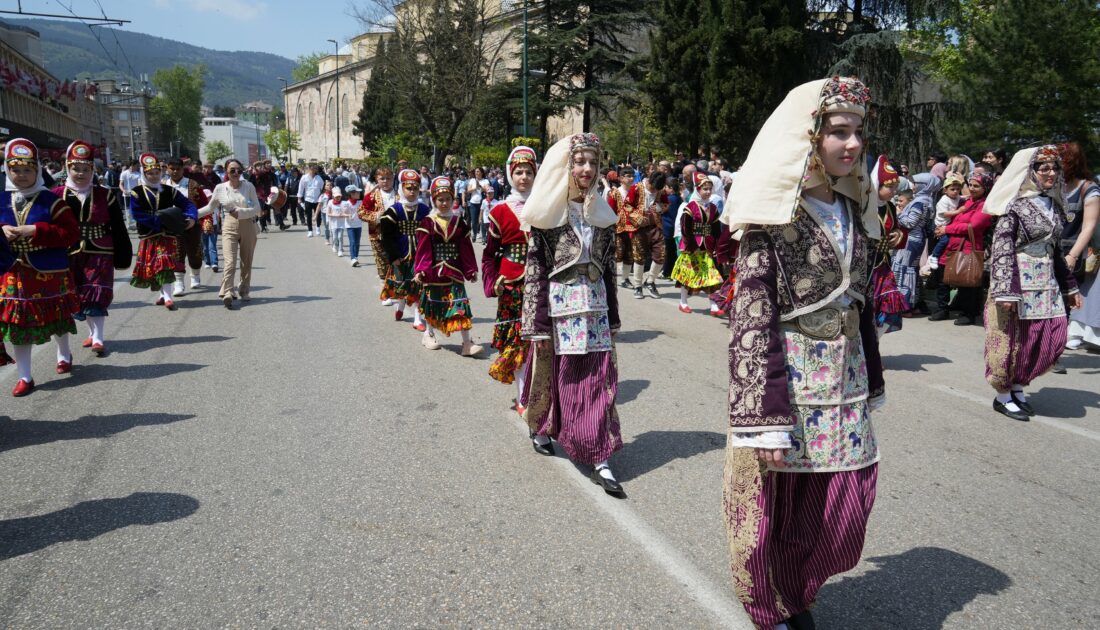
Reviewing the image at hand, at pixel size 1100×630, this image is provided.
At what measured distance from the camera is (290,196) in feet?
98.9

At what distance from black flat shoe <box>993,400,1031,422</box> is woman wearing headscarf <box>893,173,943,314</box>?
16.7 feet

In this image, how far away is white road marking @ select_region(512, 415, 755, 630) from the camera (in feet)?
10.8

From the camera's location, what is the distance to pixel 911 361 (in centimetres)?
838

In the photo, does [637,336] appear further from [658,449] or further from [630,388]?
[658,449]

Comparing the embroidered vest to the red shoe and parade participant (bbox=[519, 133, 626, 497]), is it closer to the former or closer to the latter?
the red shoe

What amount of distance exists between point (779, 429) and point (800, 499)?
392 mm

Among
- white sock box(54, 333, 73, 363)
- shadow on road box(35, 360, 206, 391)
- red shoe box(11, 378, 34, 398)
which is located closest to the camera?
red shoe box(11, 378, 34, 398)

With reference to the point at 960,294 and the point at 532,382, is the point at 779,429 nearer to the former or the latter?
the point at 532,382

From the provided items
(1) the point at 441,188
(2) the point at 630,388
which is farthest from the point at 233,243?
(2) the point at 630,388

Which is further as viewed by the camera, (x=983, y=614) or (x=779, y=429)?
(x=983, y=614)

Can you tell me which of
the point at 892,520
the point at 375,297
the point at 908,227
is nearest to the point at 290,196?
the point at 375,297

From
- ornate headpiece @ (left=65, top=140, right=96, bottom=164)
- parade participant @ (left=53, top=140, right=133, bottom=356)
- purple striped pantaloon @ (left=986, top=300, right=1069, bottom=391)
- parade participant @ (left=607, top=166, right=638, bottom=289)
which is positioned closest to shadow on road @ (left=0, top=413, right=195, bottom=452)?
parade participant @ (left=53, top=140, right=133, bottom=356)

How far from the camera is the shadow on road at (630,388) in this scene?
21.8ft

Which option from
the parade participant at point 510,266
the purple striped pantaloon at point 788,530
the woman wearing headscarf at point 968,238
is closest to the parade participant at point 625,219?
the woman wearing headscarf at point 968,238
